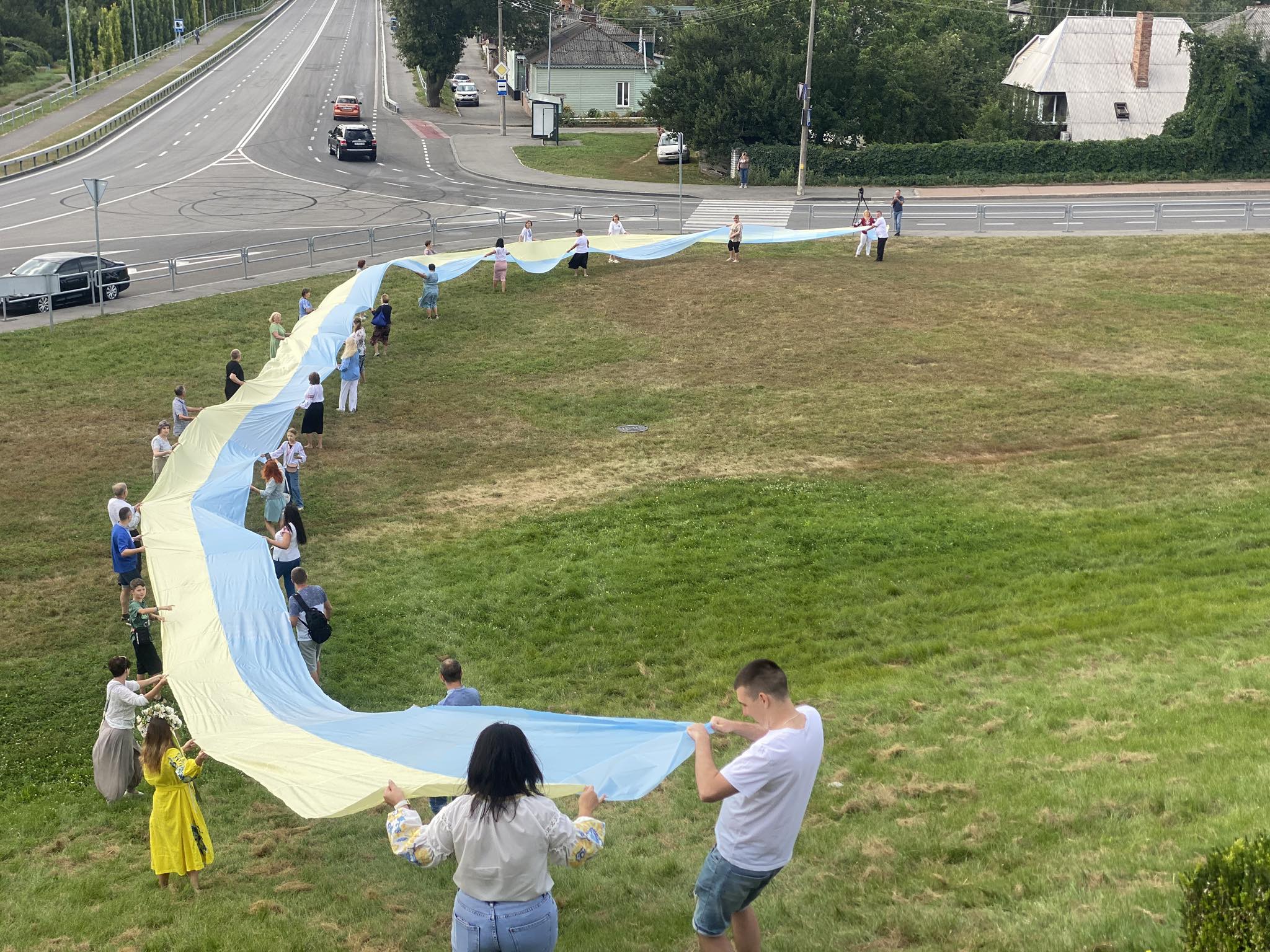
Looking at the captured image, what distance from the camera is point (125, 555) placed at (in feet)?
52.5

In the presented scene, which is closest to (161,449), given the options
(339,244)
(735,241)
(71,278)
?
(71,278)

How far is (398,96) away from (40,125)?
2669 cm

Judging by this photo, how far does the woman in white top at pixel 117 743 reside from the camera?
37.6ft

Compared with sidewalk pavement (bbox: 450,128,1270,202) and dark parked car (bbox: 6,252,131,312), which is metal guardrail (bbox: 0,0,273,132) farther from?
dark parked car (bbox: 6,252,131,312)

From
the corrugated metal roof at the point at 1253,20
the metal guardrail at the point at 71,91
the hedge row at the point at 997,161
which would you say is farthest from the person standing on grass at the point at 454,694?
the metal guardrail at the point at 71,91

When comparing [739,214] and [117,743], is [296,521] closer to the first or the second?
[117,743]

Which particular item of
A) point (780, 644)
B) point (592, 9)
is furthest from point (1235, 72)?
point (592, 9)

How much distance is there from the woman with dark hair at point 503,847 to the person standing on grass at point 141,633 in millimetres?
9121

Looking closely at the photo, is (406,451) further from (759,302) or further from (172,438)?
(759,302)

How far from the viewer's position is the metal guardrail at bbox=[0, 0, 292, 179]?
57844 millimetres

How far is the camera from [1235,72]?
55.5 meters

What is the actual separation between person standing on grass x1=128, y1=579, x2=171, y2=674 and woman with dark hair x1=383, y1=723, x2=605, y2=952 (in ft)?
29.9

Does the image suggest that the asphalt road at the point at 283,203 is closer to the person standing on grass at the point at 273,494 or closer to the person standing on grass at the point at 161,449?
the person standing on grass at the point at 161,449

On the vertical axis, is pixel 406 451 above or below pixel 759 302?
below
